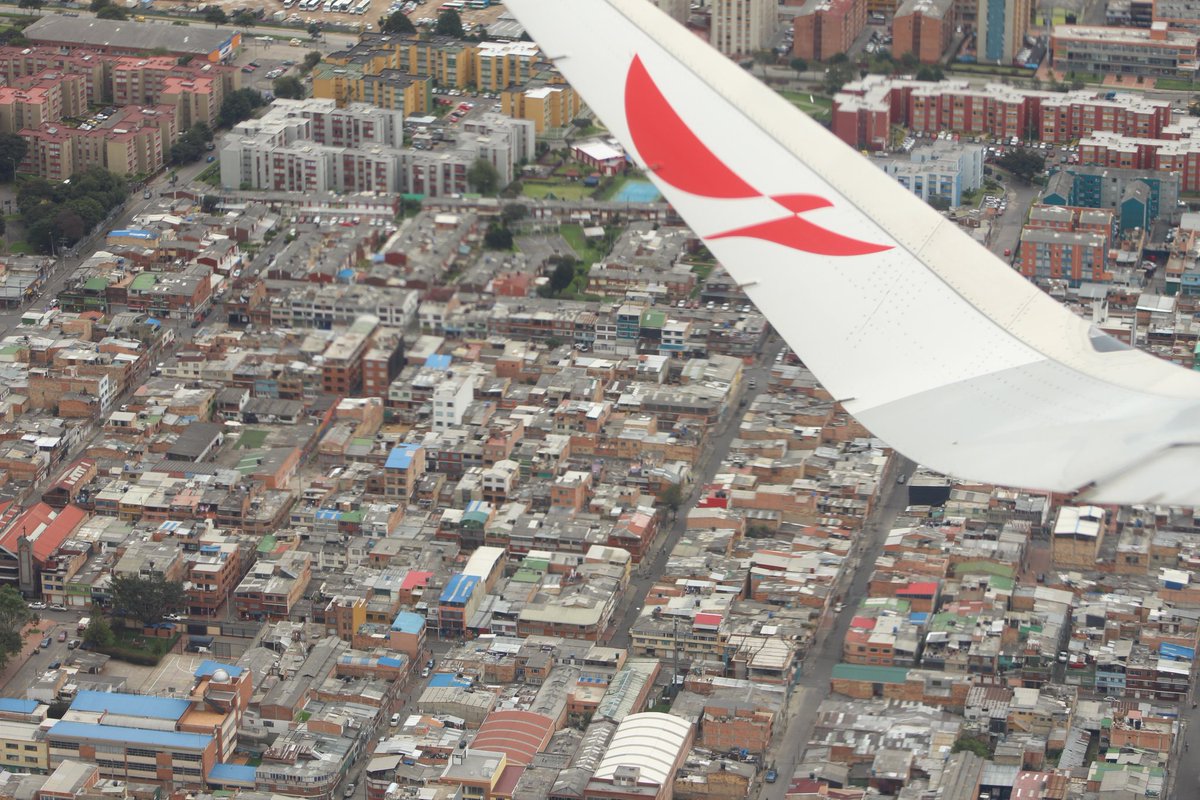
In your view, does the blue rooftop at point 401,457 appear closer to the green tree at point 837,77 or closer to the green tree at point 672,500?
the green tree at point 672,500

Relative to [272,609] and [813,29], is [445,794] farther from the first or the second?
[813,29]

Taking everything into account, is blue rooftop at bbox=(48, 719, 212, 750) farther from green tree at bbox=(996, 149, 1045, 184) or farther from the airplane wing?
green tree at bbox=(996, 149, 1045, 184)

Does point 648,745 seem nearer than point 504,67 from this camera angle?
Yes

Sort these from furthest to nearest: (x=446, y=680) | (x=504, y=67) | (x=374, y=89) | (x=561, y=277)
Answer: (x=504, y=67)
(x=374, y=89)
(x=561, y=277)
(x=446, y=680)

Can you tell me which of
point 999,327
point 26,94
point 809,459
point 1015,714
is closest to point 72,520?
point 809,459

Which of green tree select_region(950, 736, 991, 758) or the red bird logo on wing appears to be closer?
the red bird logo on wing

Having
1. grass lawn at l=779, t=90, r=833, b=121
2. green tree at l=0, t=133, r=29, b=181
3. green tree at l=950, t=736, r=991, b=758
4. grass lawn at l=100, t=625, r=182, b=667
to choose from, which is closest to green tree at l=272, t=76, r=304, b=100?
green tree at l=0, t=133, r=29, b=181

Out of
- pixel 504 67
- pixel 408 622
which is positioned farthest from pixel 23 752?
pixel 504 67

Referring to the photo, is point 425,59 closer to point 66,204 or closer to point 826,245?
point 66,204
